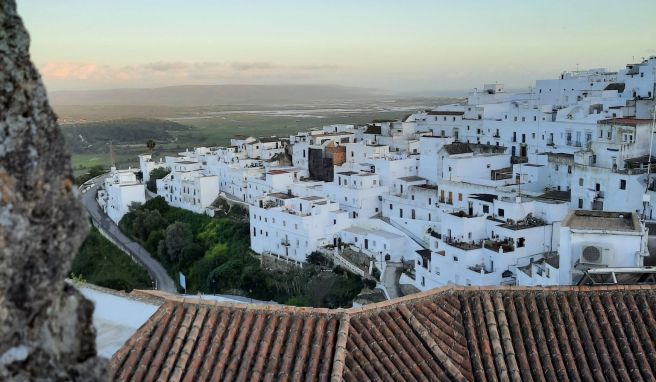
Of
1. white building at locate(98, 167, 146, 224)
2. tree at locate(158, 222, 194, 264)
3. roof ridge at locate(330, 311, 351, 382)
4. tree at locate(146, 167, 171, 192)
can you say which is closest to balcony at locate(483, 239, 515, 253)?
roof ridge at locate(330, 311, 351, 382)

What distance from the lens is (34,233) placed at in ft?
8.81

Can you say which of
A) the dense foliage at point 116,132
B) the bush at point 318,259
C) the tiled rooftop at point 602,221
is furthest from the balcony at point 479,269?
the dense foliage at point 116,132

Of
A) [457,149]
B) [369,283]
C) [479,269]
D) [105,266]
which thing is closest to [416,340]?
[479,269]

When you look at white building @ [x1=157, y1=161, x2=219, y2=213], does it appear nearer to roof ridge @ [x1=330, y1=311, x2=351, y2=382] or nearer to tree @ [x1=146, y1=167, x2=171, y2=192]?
tree @ [x1=146, y1=167, x2=171, y2=192]

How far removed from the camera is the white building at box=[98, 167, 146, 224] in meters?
45.9

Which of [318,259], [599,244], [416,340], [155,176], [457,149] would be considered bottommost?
[318,259]

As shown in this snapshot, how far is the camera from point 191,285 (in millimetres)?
35625

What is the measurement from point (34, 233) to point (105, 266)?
128 ft

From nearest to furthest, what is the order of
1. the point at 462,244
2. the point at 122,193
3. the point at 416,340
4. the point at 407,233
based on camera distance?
the point at 416,340
the point at 462,244
the point at 407,233
the point at 122,193

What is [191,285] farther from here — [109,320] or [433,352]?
[433,352]

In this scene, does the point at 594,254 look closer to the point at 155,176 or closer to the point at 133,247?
the point at 133,247

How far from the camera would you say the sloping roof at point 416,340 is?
667 cm

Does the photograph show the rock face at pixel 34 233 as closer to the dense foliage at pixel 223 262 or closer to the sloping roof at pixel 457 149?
the dense foliage at pixel 223 262

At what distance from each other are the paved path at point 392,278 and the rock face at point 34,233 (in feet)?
77.0
